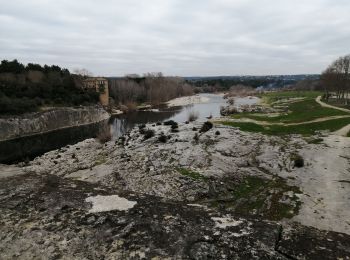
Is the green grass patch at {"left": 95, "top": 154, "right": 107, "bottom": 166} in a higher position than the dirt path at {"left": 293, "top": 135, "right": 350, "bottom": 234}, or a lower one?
lower

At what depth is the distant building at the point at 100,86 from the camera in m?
92.8

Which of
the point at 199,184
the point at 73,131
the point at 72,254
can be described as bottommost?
the point at 73,131

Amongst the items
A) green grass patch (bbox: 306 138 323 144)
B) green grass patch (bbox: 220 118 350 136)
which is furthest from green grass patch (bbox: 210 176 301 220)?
green grass patch (bbox: 220 118 350 136)

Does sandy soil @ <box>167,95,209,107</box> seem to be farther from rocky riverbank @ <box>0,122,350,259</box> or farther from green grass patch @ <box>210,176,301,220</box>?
rocky riverbank @ <box>0,122,350,259</box>

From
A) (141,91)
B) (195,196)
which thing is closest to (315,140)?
(195,196)

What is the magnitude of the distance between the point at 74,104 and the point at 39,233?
72672 millimetres

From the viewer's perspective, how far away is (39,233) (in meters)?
5.29

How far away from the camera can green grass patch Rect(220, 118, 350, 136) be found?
3459 cm

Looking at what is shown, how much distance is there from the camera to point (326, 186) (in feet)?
62.9

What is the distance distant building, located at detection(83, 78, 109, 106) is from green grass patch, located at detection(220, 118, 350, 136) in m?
60.9

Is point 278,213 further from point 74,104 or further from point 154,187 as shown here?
point 74,104

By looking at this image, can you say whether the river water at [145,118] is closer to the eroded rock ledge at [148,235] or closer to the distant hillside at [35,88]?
the distant hillside at [35,88]

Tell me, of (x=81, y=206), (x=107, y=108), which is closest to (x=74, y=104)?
(x=107, y=108)

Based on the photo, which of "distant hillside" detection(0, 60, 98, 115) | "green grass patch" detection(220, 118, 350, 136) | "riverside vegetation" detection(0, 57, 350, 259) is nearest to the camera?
"riverside vegetation" detection(0, 57, 350, 259)
